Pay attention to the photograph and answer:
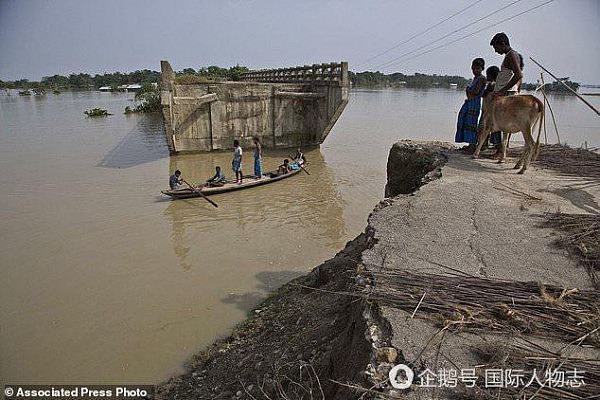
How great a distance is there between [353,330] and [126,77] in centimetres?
11878

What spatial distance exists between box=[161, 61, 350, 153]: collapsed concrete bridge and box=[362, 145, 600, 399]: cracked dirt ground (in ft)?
38.0

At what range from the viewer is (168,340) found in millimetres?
5375

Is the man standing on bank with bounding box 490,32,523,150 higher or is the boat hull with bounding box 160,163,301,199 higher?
the man standing on bank with bounding box 490,32,523,150

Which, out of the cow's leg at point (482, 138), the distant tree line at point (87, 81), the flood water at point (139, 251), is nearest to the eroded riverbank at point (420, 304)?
the cow's leg at point (482, 138)

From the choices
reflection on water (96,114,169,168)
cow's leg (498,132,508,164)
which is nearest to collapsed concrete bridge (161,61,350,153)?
reflection on water (96,114,169,168)

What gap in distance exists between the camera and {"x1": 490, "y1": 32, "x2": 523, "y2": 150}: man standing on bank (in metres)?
5.81

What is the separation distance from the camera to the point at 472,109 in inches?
272

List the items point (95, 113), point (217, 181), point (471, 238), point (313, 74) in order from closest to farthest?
point (471, 238), point (217, 181), point (313, 74), point (95, 113)

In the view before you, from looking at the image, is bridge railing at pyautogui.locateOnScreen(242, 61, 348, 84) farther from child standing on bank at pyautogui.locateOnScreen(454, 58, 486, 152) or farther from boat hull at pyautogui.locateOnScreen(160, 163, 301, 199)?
child standing on bank at pyautogui.locateOnScreen(454, 58, 486, 152)

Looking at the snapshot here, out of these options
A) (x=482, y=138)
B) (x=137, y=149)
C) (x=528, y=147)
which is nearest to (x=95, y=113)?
(x=137, y=149)

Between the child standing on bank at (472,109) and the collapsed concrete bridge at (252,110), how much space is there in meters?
9.01

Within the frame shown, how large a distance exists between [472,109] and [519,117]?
132cm

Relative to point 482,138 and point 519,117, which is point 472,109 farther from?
point 519,117

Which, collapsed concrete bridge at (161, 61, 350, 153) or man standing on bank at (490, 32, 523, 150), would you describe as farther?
collapsed concrete bridge at (161, 61, 350, 153)
